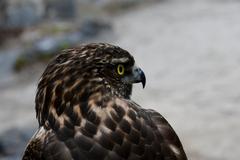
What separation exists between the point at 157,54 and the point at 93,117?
12291 millimetres

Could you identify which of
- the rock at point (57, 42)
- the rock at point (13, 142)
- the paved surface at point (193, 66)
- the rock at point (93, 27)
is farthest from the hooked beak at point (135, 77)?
the rock at point (93, 27)

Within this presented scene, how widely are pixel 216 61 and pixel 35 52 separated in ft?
15.8

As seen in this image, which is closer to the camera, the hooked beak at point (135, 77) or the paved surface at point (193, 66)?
the hooked beak at point (135, 77)

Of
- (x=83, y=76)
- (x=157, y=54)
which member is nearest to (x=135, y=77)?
(x=83, y=76)

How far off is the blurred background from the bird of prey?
226 inches

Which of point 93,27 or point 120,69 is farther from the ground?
point 120,69

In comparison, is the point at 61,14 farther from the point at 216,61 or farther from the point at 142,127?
the point at 142,127

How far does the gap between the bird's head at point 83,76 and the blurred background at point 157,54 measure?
5691 mm

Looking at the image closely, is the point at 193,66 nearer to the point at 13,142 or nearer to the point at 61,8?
the point at 13,142

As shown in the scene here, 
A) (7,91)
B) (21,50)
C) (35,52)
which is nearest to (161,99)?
(7,91)

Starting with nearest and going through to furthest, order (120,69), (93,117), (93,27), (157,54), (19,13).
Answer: (93,117) → (120,69) → (157,54) → (93,27) → (19,13)

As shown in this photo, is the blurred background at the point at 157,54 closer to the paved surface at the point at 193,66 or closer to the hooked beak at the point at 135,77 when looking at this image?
the paved surface at the point at 193,66

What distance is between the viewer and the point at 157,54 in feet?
50.6

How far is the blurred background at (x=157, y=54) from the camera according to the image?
10.3 m
